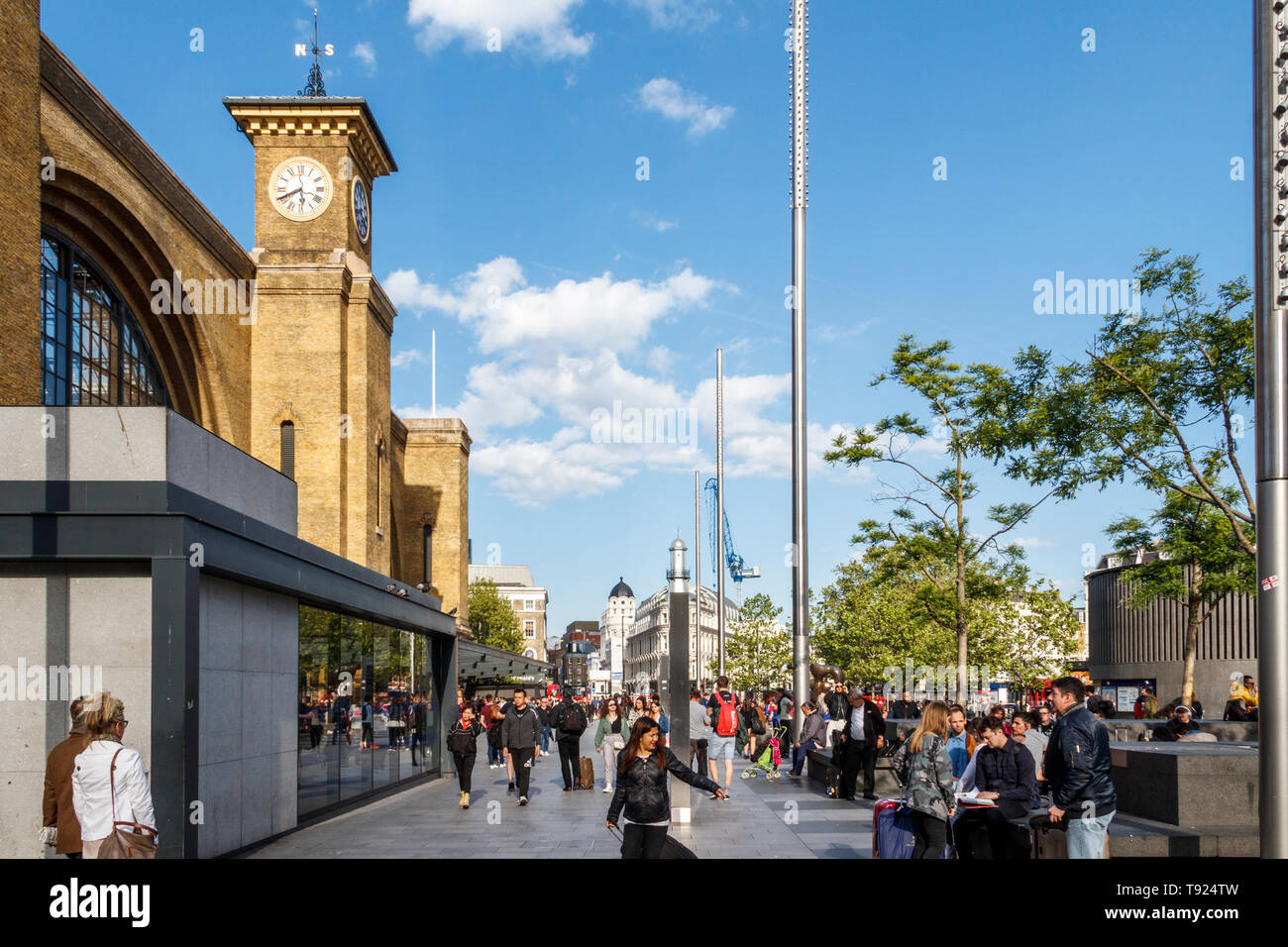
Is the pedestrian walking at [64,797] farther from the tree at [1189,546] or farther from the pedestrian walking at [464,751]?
the tree at [1189,546]

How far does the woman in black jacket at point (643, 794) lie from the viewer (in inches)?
344

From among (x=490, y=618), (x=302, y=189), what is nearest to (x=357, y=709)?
(x=302, y=189)

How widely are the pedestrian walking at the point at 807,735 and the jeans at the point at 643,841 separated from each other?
46.4ft

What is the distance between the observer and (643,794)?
8797 millimetres

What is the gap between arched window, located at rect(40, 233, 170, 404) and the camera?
22.1 metres

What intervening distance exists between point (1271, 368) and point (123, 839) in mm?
8066

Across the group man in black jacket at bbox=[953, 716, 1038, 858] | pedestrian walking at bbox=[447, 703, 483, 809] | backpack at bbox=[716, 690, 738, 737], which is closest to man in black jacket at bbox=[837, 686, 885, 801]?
backpack at bbox=[716, 690, 738, 737]

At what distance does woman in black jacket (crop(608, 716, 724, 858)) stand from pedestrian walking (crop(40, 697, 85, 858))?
3.66 meters

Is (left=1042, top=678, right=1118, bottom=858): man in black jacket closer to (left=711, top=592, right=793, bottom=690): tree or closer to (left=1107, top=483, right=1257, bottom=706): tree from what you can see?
(left=1107, top=483, right=1257, bottom=706): tree

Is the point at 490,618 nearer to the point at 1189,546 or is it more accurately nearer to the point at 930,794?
the point at 1189,546

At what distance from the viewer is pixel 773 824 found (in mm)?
15656

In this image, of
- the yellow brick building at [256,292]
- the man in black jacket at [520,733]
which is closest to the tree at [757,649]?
the yellow brick building at [256,292]

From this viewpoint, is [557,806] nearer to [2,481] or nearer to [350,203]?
[2,481]
